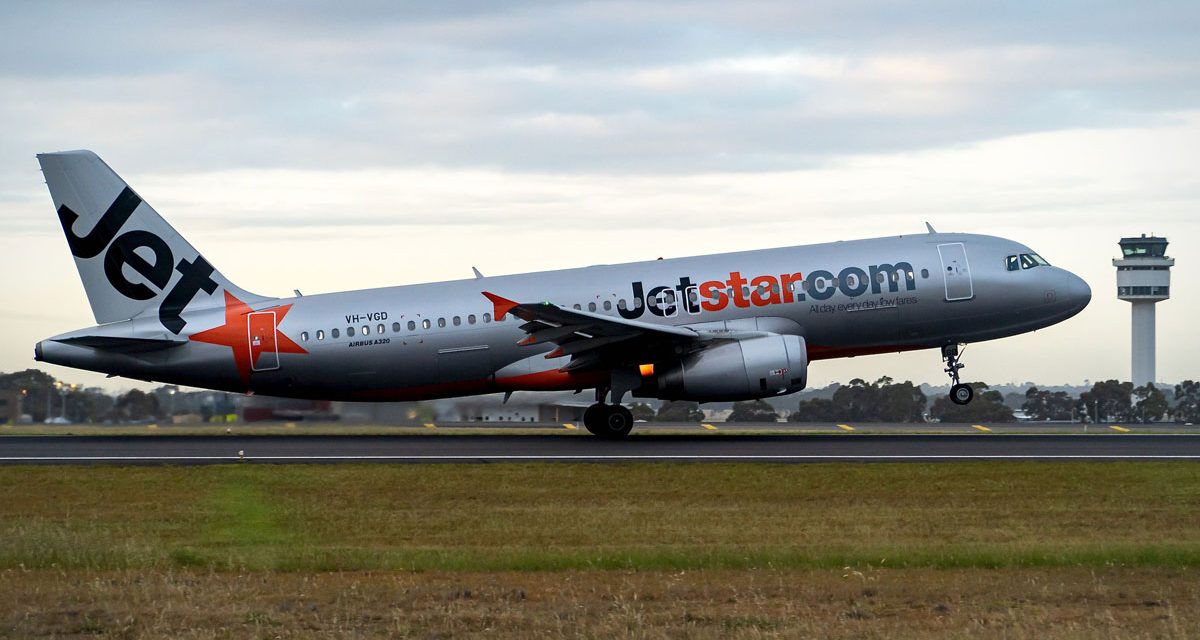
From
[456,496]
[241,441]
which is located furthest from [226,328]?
[456,496]

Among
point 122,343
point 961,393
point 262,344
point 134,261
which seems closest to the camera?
point 122,343

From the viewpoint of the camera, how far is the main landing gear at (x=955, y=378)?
33.5 meters

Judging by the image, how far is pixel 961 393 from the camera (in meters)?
33.6

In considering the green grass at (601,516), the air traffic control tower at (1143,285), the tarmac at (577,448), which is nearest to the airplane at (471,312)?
the tarmac at (577,448)

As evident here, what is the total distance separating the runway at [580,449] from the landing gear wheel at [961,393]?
3.82ft

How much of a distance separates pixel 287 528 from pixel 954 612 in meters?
9.17

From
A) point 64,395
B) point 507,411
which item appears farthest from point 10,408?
point 507,411

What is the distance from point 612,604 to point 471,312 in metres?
21.2

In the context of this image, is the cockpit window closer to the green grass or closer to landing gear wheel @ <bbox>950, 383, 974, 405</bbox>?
landing gear wheel @ <bbox>950, 383, 974, 405</bbox>

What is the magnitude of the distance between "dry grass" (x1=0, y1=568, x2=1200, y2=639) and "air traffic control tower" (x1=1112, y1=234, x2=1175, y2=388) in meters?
99.9

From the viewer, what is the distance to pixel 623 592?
42.6ft

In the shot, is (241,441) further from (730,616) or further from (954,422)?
(954,422)

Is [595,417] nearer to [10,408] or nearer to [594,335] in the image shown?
[594,335]

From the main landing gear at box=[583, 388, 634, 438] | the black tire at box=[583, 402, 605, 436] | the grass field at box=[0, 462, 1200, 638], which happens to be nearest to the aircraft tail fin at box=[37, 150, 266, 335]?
the grass field at box=[0, 462, 1200, 638]
